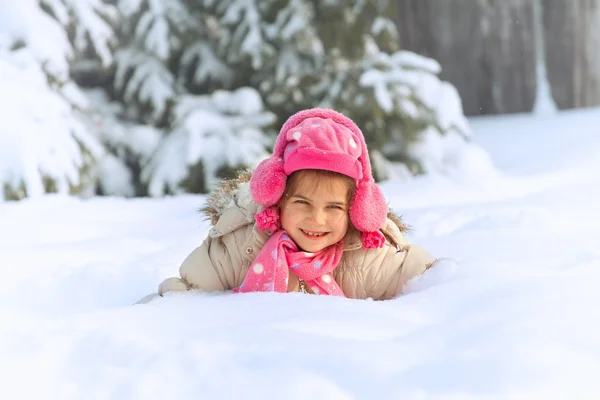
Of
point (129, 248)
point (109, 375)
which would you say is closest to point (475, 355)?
point (109, 375)

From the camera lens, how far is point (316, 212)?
139 cm

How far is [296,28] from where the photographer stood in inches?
138

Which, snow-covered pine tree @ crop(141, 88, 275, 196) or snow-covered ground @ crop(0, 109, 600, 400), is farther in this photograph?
snow-covered pine tree @ crop(141, 88, 275, 196)

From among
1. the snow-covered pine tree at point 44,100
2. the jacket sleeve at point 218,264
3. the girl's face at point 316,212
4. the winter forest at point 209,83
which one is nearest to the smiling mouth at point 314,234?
the girl's face at point 316,212

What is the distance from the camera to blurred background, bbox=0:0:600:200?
308 cm

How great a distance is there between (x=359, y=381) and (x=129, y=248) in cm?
125

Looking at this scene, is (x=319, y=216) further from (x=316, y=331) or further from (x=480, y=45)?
(x=480, y=45)

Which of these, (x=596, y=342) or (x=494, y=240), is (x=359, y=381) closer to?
(x=596, y=342)

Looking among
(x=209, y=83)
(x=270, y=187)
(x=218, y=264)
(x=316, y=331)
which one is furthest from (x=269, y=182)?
(x=209, y=83)

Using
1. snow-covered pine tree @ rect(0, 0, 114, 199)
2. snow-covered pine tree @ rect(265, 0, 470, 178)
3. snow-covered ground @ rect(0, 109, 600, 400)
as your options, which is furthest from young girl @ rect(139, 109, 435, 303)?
snow-covered pine tree @ rect(265, 0, 470, 178)

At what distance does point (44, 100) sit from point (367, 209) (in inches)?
81.3

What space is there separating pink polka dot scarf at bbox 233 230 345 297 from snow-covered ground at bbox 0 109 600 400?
102 millimetres

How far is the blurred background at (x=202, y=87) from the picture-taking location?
308 centimetres

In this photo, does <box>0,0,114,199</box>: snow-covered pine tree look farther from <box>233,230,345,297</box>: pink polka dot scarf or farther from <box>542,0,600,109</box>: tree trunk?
<box>542,0,600,109</box>: tree trunk
